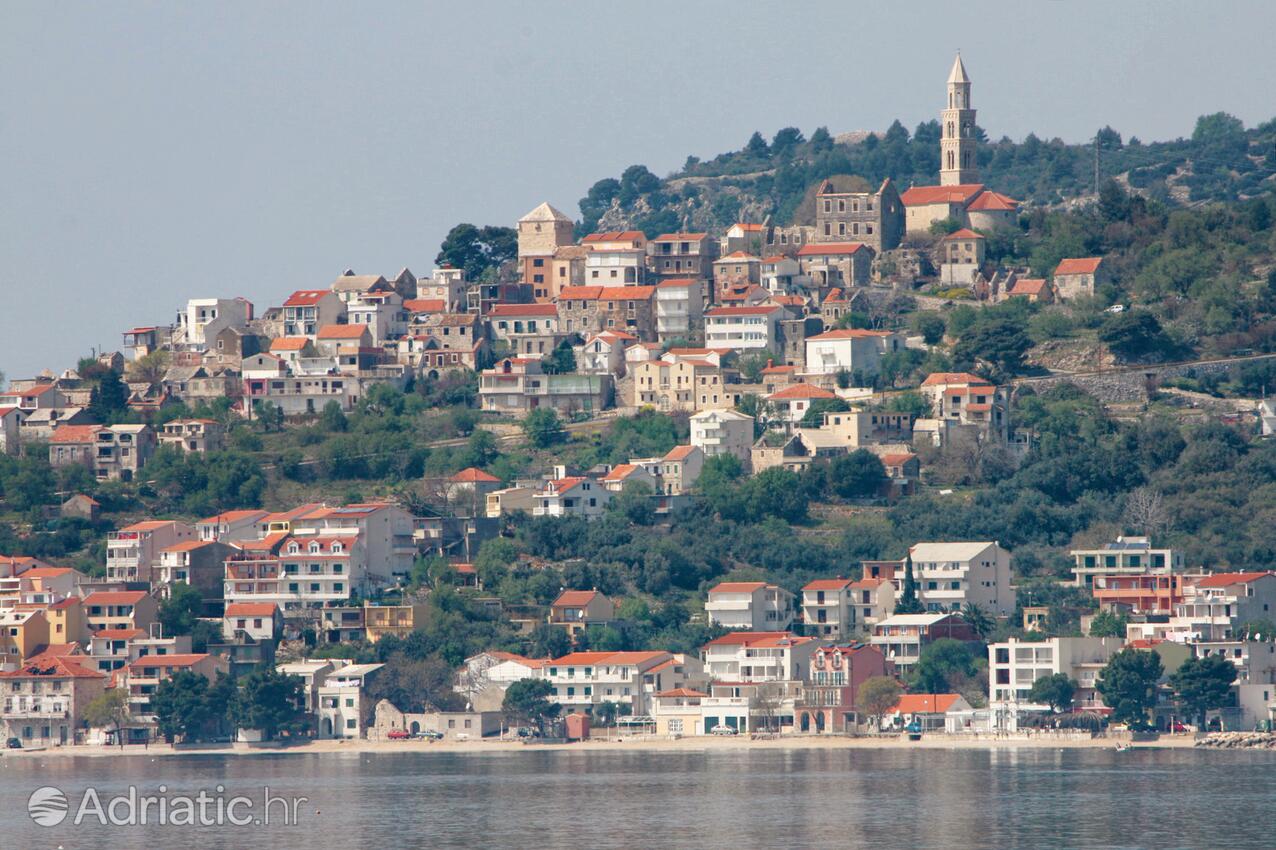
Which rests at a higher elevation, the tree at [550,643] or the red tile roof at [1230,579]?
the red tile roof at [1230,579]

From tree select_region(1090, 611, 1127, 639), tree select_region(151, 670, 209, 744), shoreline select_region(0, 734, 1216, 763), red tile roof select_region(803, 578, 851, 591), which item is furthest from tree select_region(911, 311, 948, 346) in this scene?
tree select_region(151, 670, 209, 744)

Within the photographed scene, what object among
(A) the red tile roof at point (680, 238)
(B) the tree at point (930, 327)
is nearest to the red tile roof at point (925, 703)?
(B) the tree at point (930, 327)

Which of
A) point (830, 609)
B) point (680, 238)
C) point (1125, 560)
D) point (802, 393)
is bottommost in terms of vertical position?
point (830, 609)

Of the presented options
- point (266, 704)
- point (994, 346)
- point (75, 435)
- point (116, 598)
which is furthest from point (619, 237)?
point (266, 704)

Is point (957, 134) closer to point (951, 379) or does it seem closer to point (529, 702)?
point (951, 379)

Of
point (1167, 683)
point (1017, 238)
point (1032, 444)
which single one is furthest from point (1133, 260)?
point (1167, 683)

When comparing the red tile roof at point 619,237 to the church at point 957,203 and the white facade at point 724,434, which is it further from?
the white facade at point 724,434

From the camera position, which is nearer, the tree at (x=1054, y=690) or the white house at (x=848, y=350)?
the tree at (x=1054, y=690)
